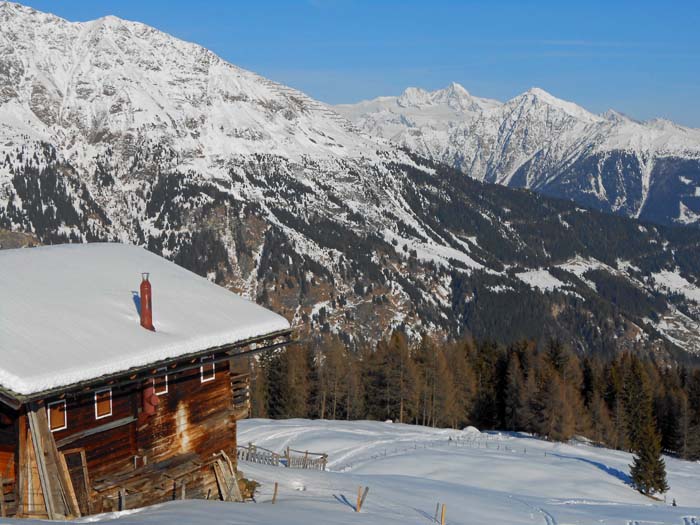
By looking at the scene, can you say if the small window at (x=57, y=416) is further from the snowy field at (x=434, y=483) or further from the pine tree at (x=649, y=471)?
the pine tree at (x=649, y=471)

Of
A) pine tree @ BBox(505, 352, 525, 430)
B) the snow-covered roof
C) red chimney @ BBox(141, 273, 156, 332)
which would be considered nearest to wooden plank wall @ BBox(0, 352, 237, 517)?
the snow-covered roof

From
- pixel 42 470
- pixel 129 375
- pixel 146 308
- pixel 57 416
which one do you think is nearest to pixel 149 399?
pixel 129 375

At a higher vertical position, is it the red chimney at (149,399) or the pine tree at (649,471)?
the red chimney at (149,399)

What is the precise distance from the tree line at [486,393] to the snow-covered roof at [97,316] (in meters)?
73.9

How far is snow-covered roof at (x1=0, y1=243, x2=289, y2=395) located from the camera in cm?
2366

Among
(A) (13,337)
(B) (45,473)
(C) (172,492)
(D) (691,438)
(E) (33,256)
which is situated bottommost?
(D) (691,438)

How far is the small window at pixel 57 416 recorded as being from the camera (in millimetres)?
24747

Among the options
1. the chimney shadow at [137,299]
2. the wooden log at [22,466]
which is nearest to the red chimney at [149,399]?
the chimney shadow at [137,299]

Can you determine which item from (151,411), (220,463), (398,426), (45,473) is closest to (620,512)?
(220,463)

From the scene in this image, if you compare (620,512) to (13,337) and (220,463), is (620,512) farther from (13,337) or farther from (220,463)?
(13,337)

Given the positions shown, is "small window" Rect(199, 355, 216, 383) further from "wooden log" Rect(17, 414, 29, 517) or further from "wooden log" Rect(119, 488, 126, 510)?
"wooden log" Rect(17, 414, 29, 517)

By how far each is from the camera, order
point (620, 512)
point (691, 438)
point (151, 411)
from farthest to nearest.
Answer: point (691, 438) → point (620, 512) → point (151, 411)

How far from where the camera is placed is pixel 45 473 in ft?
78.3

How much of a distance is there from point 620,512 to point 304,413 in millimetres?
67848
